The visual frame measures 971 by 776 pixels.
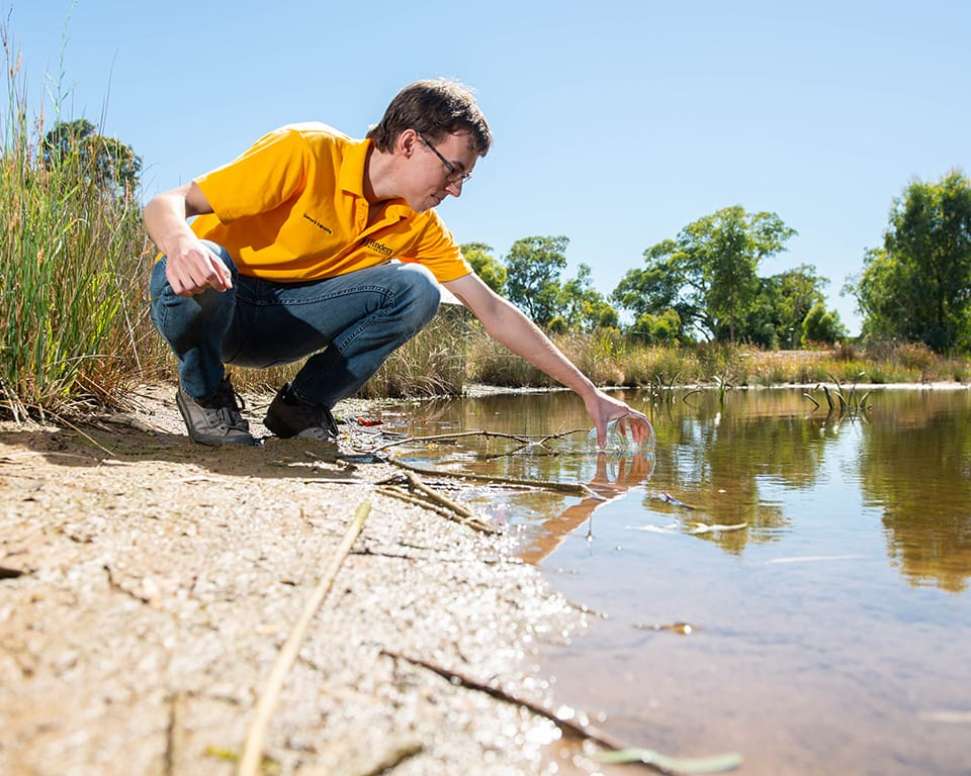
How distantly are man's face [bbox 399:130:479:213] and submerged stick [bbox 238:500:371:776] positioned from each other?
1.54 m

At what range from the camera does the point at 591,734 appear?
760mm

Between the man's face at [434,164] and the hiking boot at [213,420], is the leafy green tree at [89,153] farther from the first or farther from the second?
the man's face at [434,164]

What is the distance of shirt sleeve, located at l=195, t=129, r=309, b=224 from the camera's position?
2.32 m

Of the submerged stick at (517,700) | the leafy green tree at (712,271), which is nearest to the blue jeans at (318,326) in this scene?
the submerged stick at (517,700)

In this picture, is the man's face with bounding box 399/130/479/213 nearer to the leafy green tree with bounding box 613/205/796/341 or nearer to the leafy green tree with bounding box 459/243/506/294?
the leafy green tree with bounding box 613/205/796/341

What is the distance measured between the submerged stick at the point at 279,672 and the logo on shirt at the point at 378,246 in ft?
5.66

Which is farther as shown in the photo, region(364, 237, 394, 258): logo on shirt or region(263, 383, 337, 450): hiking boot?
region(263, 383, 337, 450): hiking boot

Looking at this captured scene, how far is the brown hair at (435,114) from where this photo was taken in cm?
242

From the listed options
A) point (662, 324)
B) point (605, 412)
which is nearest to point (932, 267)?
point (662, 324)

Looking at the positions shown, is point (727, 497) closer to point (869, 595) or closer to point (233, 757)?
point (869, 595)

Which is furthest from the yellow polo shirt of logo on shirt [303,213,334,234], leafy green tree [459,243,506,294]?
leafy green tree [459,243,506,294]

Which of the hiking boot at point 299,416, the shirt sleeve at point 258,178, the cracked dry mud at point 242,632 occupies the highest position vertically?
the shirt sleeve at point 258,178

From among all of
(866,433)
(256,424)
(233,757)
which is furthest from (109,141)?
(866,433)

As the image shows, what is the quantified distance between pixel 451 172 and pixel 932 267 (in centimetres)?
3480
